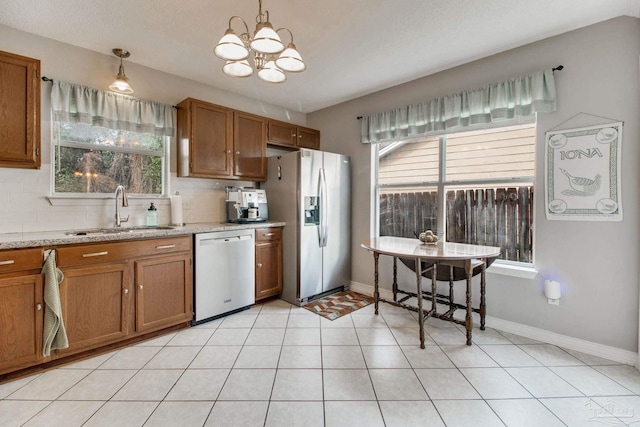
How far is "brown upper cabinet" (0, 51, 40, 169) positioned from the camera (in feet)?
6.98

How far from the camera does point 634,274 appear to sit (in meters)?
2.15

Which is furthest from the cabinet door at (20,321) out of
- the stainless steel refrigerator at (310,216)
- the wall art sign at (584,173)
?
the wall art sign at (584,173)

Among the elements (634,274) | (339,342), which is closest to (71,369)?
(339,342)

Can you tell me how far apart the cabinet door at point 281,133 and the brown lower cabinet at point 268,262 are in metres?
1.23

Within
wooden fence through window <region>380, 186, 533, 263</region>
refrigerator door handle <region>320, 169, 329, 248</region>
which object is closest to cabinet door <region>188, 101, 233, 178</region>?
refrigerator door handle <region>320, 169, 329, 248</region>

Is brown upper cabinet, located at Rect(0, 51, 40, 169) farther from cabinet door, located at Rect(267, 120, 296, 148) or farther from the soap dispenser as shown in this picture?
cabinet door, located at Rect(267, 120, 296, 148)

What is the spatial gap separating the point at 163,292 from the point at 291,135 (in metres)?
2.54

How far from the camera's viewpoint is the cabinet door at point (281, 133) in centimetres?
384

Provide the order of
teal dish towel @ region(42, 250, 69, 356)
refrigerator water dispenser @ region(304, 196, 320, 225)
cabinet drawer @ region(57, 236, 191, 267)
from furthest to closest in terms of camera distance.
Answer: refrigerator water dispenser @ region(304, 196, 320, 225)
cabinet drawer @ region(57, 236, 191, 267)
teal dish towel @ region(42, 250, 69, 356)

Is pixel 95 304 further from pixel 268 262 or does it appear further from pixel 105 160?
pixel 268 262

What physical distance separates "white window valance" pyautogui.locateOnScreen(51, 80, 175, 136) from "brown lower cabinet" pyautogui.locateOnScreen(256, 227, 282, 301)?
153 centimetres

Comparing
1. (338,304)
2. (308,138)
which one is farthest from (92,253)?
(308,138)

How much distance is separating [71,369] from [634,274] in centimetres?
418

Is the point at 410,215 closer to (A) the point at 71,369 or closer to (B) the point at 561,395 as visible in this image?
(B) the point at 561,395
